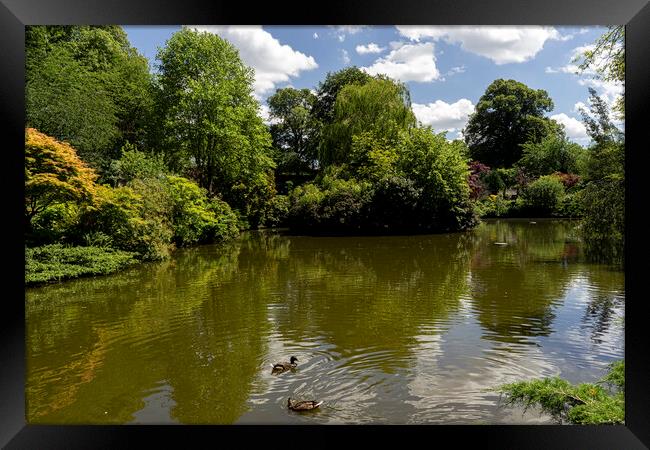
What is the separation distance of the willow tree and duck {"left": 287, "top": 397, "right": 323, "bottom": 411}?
13001 mm

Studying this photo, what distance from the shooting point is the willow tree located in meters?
15.6

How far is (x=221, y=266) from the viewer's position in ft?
34.3

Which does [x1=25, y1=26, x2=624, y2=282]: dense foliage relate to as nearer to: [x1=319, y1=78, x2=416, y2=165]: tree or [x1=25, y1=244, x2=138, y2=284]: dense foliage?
[x1=319, y1=78, x2=416, y2=165]: tree

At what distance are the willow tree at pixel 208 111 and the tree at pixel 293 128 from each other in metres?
5.23

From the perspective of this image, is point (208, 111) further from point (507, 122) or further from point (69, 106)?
point (507, 122)

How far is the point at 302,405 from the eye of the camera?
3.34 m

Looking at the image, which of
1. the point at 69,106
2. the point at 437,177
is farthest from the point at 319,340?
the point at 437,177

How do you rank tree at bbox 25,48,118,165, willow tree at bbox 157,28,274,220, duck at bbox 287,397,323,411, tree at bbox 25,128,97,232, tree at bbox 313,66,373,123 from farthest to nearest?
tree at bbox 313,66,373,123 → willow tree at bbox 157,28,274,220 → tree at bbox 25,48,118,165 → tree at bbox 25,128,97,232 → duck at bbox 287,397,323,411

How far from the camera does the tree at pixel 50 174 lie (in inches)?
334

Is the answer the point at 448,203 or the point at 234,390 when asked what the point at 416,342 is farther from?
the point at 448,203

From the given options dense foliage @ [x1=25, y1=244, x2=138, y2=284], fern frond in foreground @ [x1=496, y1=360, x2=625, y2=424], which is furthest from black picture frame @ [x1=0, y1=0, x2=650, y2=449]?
dense foliage @ [x1=25, y1=244, x2=138, y2=284]

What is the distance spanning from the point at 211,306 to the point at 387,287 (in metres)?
2.80
